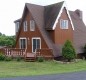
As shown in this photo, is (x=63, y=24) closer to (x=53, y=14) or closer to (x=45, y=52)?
(x=53, y=14)

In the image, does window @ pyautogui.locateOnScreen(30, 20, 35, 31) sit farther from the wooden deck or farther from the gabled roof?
the wooden deck

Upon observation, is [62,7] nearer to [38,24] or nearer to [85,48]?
[38,24]

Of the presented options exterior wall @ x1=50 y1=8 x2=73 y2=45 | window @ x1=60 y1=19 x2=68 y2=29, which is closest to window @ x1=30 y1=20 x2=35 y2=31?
exterior wall @ x1=50 y1=8 x2=73 y2=45

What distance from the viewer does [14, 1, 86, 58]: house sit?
38125 millimetres

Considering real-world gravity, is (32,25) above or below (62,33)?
above

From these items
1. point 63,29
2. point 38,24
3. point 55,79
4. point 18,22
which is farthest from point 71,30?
point 55,79

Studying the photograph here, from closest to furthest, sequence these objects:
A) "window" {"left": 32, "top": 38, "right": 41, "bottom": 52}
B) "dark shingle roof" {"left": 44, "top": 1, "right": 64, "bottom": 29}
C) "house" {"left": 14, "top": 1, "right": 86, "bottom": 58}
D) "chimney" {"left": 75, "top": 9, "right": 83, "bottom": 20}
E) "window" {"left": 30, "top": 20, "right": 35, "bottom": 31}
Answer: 1. "house" {"left": 14, "top": 1, "right": 86, "bottom": 58}
2. "dark shingle roof" {"left": 44, "top": 1, "right": 64, "bottom": 29}
3. "window" {"left": 32, "top": 38, "right": 41, "bottom": 52}
4. "window" {"left": 30, "top": 20, "right": 35, "bottom": 31}
5. "chimney" {"left": 75, "top": 9, "right": 83, "bottom": 20}

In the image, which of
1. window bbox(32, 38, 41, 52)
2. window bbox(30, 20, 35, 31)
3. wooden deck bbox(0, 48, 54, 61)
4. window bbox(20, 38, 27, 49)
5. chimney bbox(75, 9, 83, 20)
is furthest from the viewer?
chimney bbox(75, 9, 83, 20)

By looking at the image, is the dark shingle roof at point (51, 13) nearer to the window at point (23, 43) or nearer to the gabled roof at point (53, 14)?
the gabled roof at point (53, 14)

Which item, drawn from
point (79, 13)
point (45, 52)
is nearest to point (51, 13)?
point (45, 52)

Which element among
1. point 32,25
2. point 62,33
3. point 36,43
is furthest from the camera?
point 32,25

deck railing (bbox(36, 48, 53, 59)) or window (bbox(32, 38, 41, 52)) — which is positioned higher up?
window (bbox(32, 38, 41, 52))

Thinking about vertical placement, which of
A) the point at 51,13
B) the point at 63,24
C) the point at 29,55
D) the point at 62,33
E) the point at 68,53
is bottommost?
the point at 29,55

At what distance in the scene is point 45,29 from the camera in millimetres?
39094
